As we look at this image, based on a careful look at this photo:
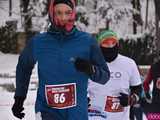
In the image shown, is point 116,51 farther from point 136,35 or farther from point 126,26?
point 126,26

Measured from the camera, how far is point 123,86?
623cm

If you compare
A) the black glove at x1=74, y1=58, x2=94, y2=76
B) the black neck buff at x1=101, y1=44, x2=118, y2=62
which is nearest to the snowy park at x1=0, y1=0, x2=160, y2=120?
the black neck buff at x1=101, y1=44, x2=118, y2=62

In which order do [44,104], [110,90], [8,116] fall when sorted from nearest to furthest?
[44,104] < [110,90] < [8,116]

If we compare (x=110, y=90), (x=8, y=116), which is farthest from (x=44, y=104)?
(x=8, y=116)

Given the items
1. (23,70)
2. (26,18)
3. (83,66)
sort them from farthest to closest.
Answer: (26,18) → (23,70) → (83,66)

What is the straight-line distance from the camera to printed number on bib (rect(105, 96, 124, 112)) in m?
6.19

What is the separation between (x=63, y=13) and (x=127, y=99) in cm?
178

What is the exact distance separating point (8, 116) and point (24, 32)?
65.1 ft

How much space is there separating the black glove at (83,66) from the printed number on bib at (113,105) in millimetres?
1797

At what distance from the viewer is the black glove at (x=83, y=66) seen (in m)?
4.39

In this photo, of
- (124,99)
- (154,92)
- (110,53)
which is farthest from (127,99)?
(154,92)

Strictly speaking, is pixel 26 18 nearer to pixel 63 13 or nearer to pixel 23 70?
pixel 23 70

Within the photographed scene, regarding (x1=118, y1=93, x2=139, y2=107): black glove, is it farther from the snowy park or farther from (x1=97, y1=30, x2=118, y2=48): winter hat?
the snowy park

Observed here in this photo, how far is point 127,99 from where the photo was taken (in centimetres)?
606
